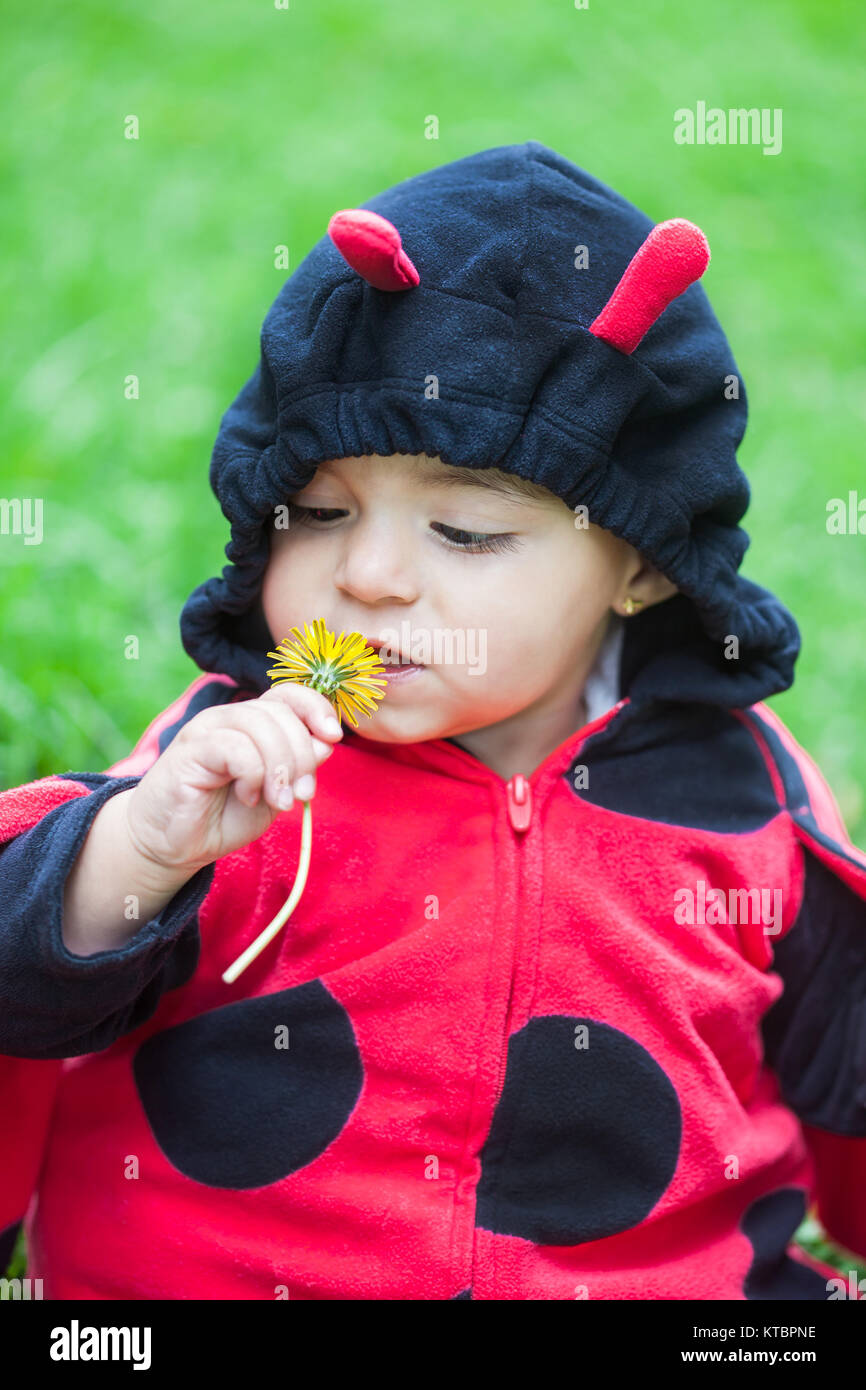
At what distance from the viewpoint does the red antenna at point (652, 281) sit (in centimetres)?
168

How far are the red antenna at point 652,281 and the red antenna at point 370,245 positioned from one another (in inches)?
9.1

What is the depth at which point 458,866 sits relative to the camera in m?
1.91

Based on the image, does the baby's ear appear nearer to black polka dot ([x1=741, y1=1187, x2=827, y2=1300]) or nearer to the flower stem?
the flower stem

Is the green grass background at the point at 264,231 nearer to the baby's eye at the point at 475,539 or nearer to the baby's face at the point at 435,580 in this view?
the baby's face at the point at 435,580

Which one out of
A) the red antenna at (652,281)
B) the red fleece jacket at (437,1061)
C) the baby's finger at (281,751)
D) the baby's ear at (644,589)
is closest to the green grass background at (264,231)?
the red fleece jacket at (437,1061)

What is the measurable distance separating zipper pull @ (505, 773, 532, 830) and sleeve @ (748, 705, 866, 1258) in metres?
0.38

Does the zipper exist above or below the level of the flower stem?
above

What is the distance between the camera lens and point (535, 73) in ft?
19.0

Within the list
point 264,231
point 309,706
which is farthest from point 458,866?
point 264,231

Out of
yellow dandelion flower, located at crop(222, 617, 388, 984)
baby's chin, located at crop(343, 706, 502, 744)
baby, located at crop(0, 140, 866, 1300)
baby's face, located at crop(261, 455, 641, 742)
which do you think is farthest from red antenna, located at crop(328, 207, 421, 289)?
baby's chin, located at crop(343, 706, 502, 744)

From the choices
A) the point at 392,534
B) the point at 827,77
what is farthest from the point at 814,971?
the point at 827,77

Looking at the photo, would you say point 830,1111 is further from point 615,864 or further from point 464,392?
point 464,392

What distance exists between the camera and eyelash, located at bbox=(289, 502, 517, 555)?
1.78m
